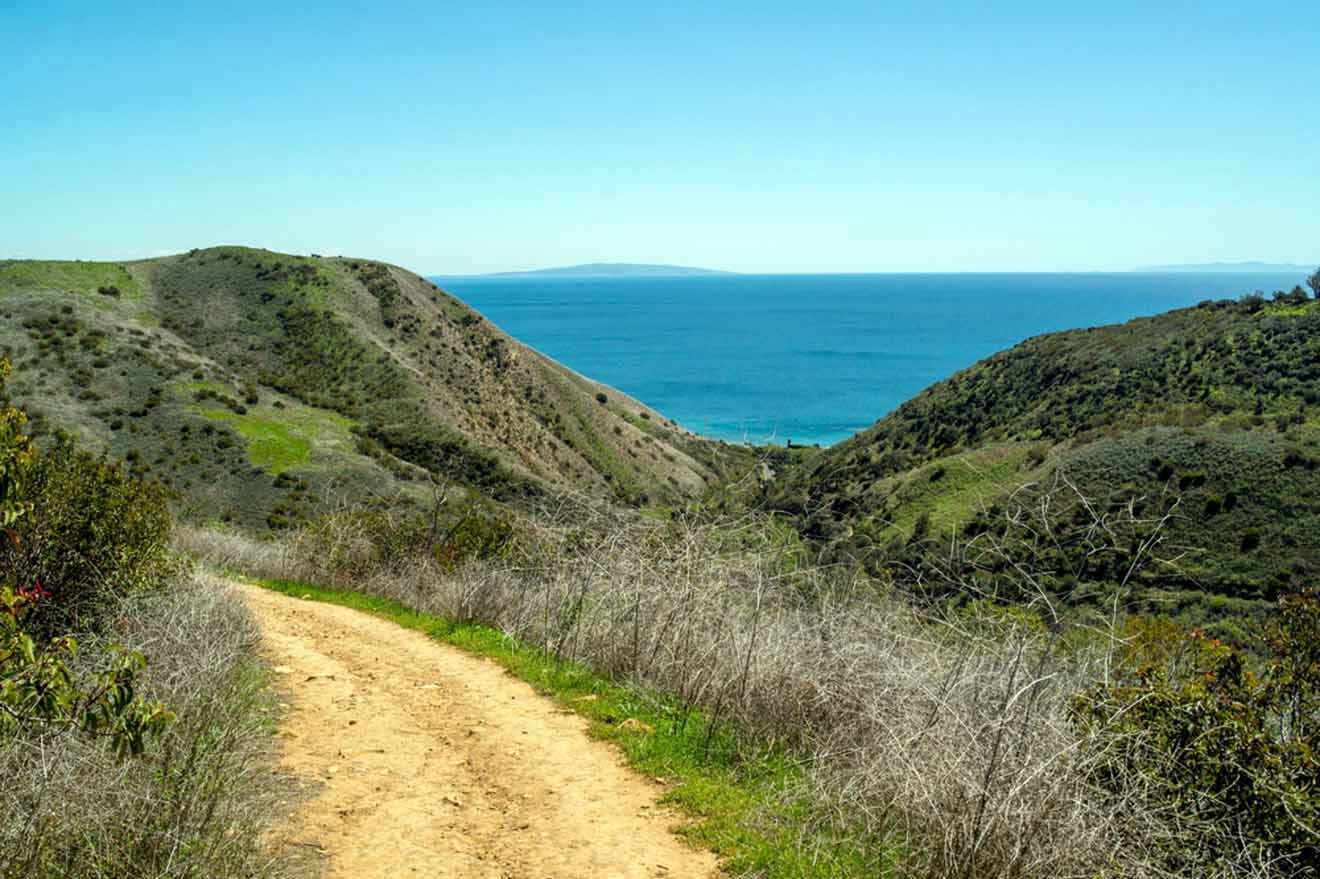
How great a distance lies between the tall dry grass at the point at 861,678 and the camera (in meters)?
4.43

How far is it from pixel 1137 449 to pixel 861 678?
3169cm

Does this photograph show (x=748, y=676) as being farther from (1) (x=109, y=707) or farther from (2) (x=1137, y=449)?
(2) (x=1137, y=449)

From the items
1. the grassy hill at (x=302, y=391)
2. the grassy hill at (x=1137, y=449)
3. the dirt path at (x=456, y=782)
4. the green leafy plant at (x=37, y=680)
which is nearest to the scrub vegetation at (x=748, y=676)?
the green leafy plant at (x=37, y=680)

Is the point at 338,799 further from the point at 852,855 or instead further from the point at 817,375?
the point at 817,375

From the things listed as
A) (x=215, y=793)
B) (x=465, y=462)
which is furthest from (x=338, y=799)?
(x=465, y=462)

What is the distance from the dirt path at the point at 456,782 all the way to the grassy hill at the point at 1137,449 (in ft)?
16.4

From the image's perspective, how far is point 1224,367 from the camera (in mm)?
42188

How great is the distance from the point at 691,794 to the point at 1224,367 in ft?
149

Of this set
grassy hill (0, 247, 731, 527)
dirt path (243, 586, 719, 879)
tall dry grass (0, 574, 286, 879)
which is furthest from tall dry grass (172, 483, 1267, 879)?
grassy hill (0, 247, 731, 527)

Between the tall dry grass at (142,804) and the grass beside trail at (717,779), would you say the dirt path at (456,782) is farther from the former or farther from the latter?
the tall dry grass at (142,804)

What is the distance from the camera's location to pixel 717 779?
6.18 metres

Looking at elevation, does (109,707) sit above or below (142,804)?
above

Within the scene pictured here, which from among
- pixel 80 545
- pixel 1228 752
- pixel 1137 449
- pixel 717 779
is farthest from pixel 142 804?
pixel 1137 449

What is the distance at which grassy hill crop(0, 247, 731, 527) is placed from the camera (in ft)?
133
